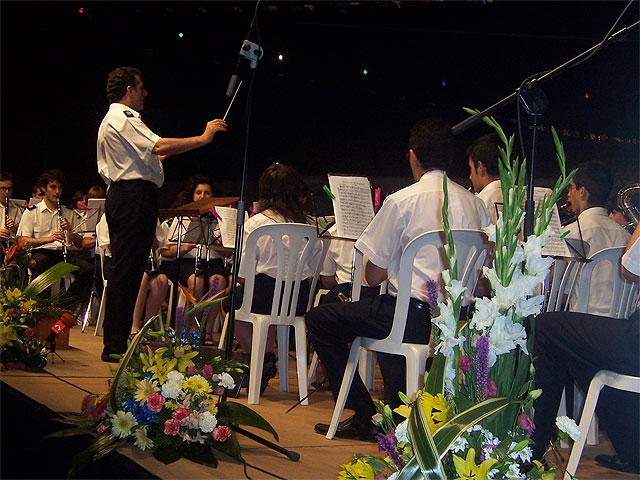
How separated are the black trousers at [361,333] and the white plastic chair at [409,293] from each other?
0.19 feet

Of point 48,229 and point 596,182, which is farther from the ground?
point 596,182

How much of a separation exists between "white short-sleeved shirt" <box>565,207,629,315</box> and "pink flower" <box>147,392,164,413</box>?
6.02 feet

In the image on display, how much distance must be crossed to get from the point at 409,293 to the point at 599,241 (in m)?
1.41

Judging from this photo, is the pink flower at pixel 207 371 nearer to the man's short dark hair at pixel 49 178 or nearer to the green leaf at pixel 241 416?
the green leaf at pixel 241 416

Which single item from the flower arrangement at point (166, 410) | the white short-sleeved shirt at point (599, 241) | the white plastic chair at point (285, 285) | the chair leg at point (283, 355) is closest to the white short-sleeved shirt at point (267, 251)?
the white plastic chair at point (285, 285)

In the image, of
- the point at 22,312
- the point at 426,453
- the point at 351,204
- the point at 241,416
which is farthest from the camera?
the point at 22,312

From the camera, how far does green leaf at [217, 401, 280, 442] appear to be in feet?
7.84

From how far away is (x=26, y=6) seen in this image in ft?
25.2

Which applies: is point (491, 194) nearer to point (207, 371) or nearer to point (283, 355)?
point (283, 355)

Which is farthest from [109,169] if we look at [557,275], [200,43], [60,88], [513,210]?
[60,88]

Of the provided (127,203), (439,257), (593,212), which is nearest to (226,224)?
(127,203)

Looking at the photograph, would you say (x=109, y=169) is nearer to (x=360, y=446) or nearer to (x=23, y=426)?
(x=23, y=426)

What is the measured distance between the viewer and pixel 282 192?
13.2 ft

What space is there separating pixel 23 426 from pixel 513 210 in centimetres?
225
